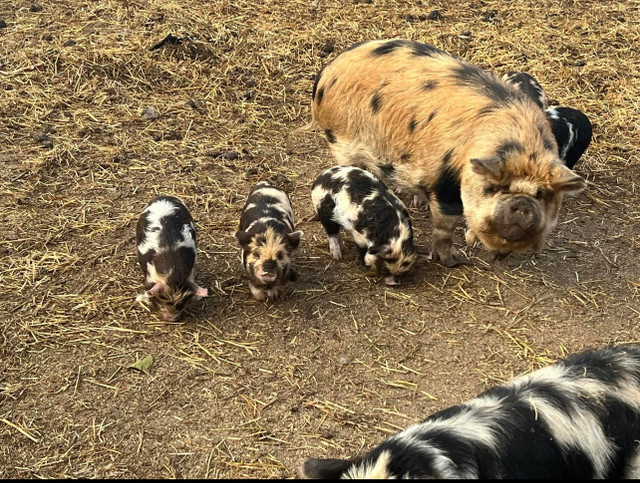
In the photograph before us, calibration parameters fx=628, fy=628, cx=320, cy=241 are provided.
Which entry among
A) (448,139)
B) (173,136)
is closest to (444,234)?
(448,139)

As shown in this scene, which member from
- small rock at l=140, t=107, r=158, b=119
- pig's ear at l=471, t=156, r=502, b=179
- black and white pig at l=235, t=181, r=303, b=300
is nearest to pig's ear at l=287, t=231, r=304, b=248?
black and white pig at l=235, t=181, r=303, b=300

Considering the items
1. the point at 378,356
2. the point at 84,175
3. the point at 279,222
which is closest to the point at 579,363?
the point at 378,356

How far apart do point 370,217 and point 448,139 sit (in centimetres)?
88

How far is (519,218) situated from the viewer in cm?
440

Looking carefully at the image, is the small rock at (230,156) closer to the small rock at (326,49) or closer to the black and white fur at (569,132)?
the small rock at (326,49)

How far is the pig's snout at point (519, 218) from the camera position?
172 inches

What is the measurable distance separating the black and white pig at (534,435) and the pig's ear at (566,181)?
1449mm

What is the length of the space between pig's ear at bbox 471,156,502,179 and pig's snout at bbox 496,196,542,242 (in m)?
0.22

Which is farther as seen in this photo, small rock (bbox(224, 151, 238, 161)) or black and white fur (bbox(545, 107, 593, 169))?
small rock (bbox(224, 151, 238, 161))

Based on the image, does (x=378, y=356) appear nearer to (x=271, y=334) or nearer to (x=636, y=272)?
(x=271, y=334)

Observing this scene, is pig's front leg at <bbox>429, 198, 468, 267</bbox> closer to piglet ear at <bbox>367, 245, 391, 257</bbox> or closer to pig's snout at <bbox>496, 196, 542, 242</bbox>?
piglet ear at <bbox>367, 245, 391, 257</bbox>

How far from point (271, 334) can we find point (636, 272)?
3.30 m

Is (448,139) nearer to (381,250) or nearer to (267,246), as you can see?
(381,250)

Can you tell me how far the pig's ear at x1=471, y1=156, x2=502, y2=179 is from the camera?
4.38 meters
